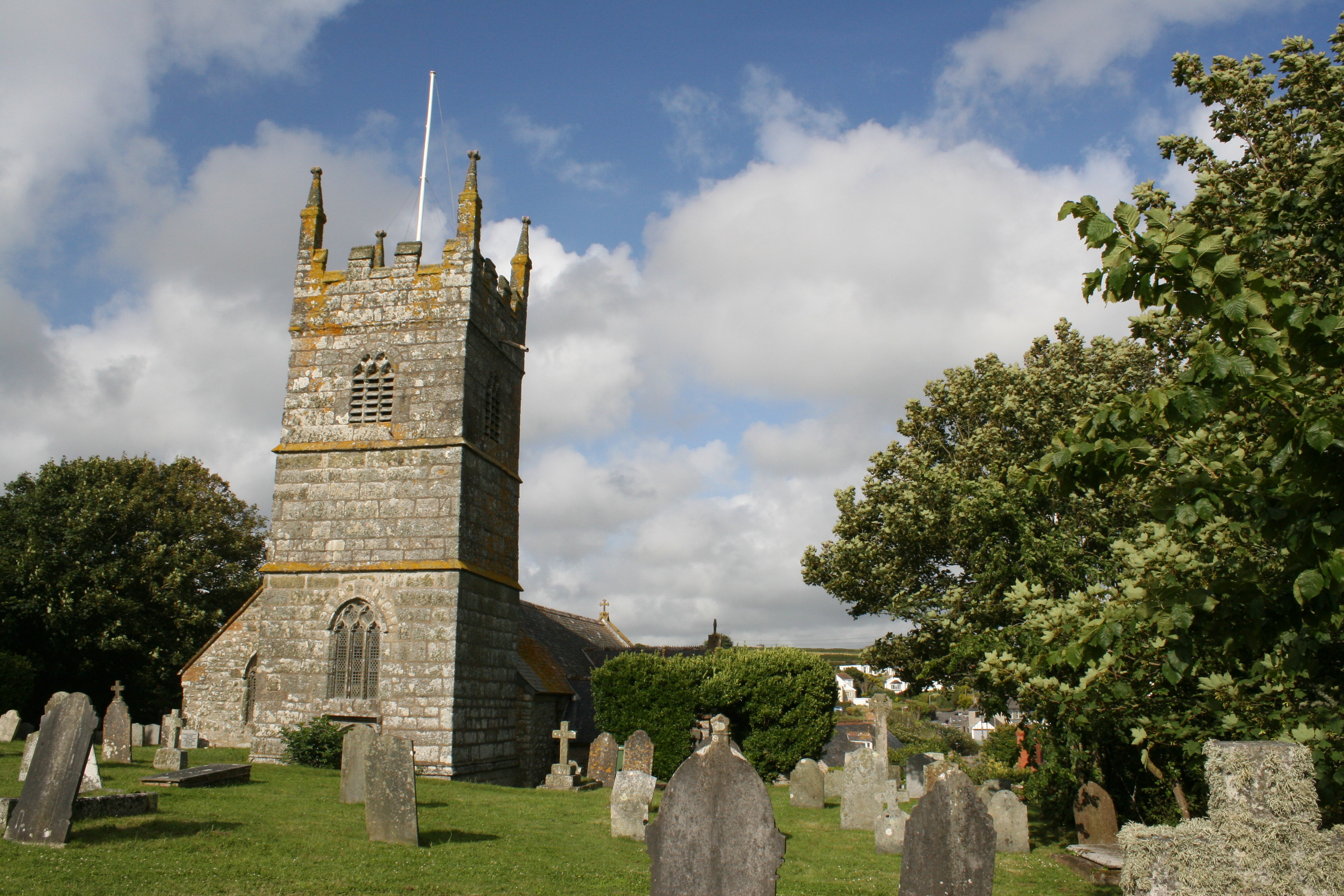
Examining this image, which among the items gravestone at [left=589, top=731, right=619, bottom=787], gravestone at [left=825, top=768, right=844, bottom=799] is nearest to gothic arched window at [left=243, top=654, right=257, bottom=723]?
gravestone at [left=589, top=731, right=619, bottom=787]

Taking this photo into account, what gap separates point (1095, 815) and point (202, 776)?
13.6 m

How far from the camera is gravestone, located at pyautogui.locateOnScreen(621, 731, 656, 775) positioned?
18.0 meters

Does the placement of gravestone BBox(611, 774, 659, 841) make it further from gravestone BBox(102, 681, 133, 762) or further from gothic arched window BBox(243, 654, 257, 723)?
gothic arched window BBox(243, 654, 257, 723)

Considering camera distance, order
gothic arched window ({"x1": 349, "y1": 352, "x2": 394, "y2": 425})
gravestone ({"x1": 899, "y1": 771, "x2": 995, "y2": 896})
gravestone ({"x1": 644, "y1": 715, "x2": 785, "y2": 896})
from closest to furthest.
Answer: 1. gravestone ({"x1": 644, "y1": 715, "x2": 785, "y2": 896})
2. gravestone ({"x1": 899, "y1": 771, "x2": 995, "y2": 896})
3. gothic arched window ({"x1": 349, "y1": 352, "x2": 394, "y2": 425})

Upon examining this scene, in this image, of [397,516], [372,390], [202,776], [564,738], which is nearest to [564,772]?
[564,738]

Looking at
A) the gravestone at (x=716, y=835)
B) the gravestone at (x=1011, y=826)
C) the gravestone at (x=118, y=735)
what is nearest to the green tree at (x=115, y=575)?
the gravestone at (x=118, y=735)

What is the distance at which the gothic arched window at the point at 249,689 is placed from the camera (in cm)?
2245

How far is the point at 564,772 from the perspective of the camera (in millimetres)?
19250

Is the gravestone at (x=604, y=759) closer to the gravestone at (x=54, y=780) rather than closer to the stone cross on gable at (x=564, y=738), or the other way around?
the stone cross on gable at (x=564, y=738)

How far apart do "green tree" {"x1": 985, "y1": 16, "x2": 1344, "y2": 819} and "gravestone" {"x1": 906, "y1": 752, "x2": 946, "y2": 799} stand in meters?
10.7

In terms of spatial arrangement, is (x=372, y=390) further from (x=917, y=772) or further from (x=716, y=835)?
(x=716, y=835)

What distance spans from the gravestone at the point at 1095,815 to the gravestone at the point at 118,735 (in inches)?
655

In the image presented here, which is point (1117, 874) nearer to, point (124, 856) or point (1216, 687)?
point (1216, 687)

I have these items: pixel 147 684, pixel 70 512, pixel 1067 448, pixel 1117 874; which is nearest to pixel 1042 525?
pixel 1117 874
